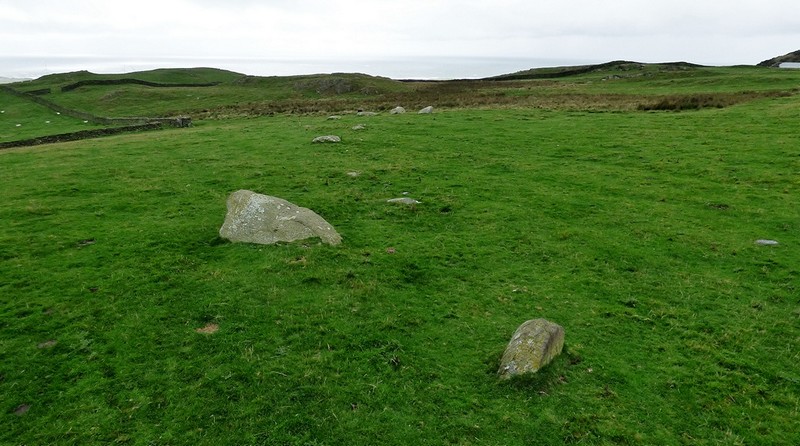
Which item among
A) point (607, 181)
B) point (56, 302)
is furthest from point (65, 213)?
point (607, 181)

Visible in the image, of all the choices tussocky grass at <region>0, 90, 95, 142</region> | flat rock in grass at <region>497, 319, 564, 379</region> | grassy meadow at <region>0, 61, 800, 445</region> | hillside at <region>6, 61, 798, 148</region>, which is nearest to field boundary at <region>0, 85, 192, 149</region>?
hillside at <region>6, 61, 798, 148</region>

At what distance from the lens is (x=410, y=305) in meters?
13.5

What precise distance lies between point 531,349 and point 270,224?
1107 cm

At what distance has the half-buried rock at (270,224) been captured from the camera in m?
17.2

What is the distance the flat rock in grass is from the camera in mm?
10195

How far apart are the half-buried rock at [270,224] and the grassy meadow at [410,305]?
0.73m

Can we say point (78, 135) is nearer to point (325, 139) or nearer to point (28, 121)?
point (28, 121)

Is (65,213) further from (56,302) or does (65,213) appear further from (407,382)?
(407,382)

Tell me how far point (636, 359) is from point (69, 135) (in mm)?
55310

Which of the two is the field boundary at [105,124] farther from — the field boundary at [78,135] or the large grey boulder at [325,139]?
the large grey boulder at [325,139]

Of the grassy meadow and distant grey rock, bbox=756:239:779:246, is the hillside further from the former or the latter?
distant grey rock, bbox=756:239:779:246

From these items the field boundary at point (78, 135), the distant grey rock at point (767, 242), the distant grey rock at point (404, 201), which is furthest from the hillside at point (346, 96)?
the distant grey rock at point (404, 201)

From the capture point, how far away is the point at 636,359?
11164mm

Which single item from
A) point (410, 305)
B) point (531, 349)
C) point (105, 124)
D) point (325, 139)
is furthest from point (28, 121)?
point (531, 349)
